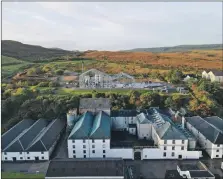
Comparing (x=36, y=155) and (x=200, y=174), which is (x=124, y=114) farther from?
(x=200, y=174)

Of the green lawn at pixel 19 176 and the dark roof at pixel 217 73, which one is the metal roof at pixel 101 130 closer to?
the green lawn at pixel 19 176

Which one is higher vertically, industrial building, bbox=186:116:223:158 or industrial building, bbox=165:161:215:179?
industrial building, bbox=186:116:223:158

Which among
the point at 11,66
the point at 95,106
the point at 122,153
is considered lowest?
the point at 122,153

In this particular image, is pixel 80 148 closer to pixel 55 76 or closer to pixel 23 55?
pixel 23 55

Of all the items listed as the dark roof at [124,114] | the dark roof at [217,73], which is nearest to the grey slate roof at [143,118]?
the dark roof at [124,114]

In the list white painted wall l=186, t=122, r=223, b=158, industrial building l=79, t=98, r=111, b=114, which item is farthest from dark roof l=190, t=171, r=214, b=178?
industrial building l=79, t=98, r=111, b=114

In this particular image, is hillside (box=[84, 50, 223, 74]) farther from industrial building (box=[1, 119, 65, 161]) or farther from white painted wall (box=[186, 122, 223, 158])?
industrial building (box=[1, 119, 65, 161])

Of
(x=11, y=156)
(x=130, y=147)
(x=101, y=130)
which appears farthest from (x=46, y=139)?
(x=130, y=147)
